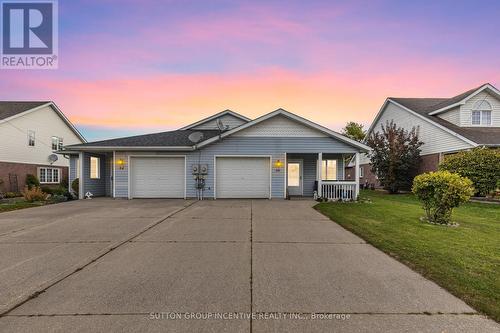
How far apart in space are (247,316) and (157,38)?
15198 mm

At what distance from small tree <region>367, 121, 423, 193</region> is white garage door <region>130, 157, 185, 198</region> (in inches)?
548

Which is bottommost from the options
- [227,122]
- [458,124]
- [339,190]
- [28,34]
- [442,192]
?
[339,190]

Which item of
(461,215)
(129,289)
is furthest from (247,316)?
(461,215)

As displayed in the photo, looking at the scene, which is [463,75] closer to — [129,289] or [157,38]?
[157,38]

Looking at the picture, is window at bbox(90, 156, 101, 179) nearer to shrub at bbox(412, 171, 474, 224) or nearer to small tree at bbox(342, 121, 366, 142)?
shrub at bbox(412, 171, 474, 224)

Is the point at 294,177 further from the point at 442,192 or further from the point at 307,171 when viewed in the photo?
the point at 442,192

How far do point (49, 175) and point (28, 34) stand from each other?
15.0 m

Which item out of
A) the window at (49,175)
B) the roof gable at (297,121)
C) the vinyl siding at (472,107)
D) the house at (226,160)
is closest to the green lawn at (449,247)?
the house at (226,160)

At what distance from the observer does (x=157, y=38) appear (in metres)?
14.9

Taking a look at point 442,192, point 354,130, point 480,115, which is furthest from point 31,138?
point 354,130

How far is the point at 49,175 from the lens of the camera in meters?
24.1

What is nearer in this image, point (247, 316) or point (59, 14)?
point (247, 316)

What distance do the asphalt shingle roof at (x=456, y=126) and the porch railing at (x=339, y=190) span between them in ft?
26.9

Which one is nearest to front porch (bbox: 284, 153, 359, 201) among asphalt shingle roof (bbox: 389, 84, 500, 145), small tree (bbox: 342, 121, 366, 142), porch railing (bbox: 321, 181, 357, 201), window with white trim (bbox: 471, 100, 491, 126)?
porch railing (bbox: 321, 181, 357, 201)
